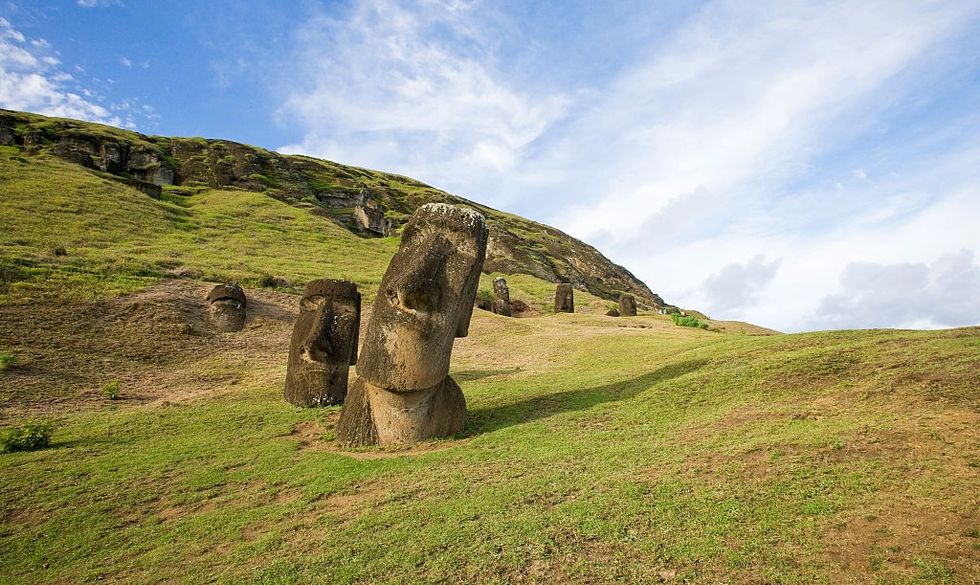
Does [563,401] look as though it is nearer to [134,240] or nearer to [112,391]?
[112,391]

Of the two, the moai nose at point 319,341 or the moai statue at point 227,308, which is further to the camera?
the moai statue at point 227,308

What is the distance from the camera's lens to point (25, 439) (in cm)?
954

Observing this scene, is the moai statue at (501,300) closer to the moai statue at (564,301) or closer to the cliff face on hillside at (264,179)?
the moai statue at (564,301)

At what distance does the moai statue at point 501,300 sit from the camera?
117 feet

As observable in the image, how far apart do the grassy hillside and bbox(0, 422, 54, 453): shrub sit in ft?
1.02

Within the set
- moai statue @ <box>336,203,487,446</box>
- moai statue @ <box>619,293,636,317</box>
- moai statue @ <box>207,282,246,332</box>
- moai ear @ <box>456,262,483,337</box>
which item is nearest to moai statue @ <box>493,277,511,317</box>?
moai statue @ <box>619,293,636,317</box>

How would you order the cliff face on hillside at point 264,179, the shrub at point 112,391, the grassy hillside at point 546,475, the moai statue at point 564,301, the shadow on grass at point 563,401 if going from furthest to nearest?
the cliff face on hillside at point 264,179 < the moai statue at point 564,301 < the shrub at point 112,391 < the shadow on grass at point 563,401 < the grassy hillside at point 546,475

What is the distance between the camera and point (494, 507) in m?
5.65

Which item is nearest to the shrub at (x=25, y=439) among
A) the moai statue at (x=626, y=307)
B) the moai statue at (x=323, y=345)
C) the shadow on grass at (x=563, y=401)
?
the moai statue at (x=323, y=345)

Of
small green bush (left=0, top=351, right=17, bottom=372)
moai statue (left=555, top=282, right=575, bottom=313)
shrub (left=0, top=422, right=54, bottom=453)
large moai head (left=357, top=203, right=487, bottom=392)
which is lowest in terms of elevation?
shrub (left=0, top=422, right=54, bottom=453)

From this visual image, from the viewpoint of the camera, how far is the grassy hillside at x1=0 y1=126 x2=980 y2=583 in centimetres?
430

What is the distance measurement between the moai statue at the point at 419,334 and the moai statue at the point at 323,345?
11.8ft

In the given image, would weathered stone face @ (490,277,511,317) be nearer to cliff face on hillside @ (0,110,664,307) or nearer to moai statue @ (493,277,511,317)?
moai statue @ (493,277,511,317)

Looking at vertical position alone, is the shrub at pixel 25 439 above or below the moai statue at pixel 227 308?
below
